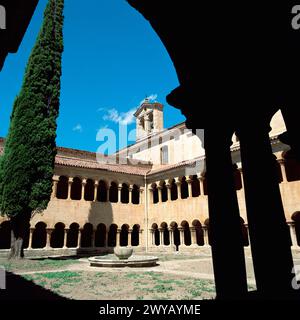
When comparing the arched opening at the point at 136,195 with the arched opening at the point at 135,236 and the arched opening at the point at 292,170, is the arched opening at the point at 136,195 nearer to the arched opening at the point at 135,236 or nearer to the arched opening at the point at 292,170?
the arched opening at the point at 135,236

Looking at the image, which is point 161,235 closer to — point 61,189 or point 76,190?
point 76,190

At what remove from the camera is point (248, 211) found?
354 cm

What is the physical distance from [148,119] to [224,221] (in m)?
33.1

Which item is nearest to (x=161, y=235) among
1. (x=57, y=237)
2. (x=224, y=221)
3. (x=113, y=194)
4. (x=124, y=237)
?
(x=124, y=237)

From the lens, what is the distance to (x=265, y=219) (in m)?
3.32

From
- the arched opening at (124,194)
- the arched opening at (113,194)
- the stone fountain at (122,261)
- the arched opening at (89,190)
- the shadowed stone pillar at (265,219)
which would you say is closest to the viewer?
the shadowed stone pillar at (265,219)

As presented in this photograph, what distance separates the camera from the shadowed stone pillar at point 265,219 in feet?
10.3

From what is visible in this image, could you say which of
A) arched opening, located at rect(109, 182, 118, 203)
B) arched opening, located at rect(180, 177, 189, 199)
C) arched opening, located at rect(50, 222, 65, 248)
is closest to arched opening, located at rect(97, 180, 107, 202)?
arched opening, located at rect(109, 182, 118, 203)

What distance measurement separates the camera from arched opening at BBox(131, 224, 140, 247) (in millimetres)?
27750

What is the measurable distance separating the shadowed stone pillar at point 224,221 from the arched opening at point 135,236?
24877mm

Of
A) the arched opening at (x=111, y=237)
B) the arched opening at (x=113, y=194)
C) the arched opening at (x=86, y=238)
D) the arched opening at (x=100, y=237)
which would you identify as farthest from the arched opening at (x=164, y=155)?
the arched opening at (x=86, y=238)

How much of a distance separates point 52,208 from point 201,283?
17.1 m
